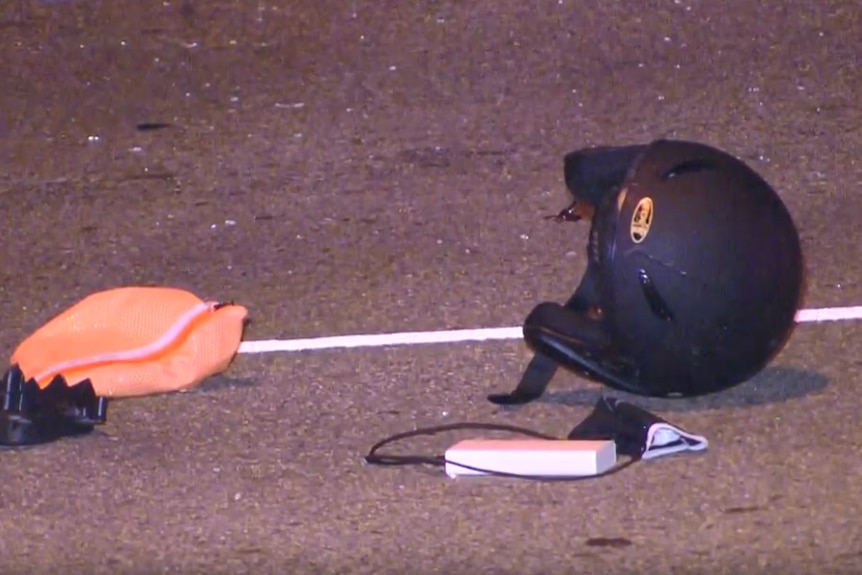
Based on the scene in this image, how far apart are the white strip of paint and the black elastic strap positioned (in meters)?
0.71

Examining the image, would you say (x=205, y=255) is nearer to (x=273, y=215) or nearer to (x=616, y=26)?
(x=273, y=215)

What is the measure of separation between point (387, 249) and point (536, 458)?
195cm

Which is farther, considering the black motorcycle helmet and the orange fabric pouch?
the orange fabric pouch

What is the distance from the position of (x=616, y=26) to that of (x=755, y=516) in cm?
433

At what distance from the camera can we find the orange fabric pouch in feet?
17.8

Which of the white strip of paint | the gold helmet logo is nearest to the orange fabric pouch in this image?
the white strip of paint

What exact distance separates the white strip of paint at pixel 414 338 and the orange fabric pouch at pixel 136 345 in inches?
14.2

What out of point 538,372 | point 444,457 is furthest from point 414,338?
point 444,457

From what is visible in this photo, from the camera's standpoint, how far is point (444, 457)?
498 centimetres

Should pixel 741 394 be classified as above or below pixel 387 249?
below

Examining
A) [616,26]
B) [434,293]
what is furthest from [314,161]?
[616,26]

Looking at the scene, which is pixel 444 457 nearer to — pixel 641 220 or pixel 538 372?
pixel 538 372

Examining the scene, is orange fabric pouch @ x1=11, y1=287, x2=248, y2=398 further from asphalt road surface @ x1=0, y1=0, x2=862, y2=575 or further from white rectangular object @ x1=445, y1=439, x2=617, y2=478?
white rectangular object @ x1=445, y1=439, x2=617, y2=478

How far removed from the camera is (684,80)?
777 cm
